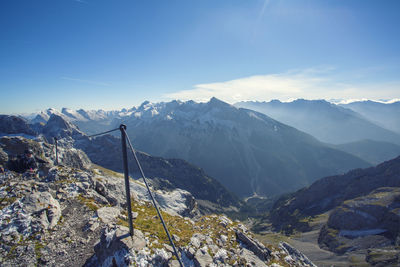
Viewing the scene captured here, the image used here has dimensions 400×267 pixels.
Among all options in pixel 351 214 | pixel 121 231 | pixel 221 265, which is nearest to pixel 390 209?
pixel 351 214

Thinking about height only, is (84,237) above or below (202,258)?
above

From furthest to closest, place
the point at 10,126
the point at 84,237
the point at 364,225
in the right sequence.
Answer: the point at 10,126 → the point at 364,225 → the point at 84,237

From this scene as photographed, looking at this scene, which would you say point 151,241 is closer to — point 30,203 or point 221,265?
point 221,265

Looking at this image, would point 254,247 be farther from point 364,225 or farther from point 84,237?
point 364,225

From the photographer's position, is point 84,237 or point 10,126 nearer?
point 84,237

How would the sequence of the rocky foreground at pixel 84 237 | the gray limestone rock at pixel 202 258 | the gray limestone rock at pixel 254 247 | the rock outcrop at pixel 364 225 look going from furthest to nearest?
the rock outcrop at pixel 364 225
the gray limestone rock at pixel 254 247
the gray limestone rock at pixel 202 258
the rocky foreground at pixel 84 237

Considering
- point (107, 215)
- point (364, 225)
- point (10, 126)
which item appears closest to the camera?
point (107, 215)

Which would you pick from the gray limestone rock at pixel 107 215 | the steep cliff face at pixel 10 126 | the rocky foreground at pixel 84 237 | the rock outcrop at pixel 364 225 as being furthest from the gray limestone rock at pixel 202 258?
the steep cliff face at pixel 10 126

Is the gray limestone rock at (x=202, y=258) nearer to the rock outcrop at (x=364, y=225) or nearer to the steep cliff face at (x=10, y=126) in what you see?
the rock outcrop at (x=364, y=225)

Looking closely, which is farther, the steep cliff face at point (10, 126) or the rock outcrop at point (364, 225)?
the steep cliff face at point (10, 126)

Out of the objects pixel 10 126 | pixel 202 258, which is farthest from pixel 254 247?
pixel 10 126

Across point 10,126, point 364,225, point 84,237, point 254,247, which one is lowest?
point 364,225

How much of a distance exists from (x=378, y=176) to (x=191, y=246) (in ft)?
833

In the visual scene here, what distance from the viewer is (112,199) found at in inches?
1431
